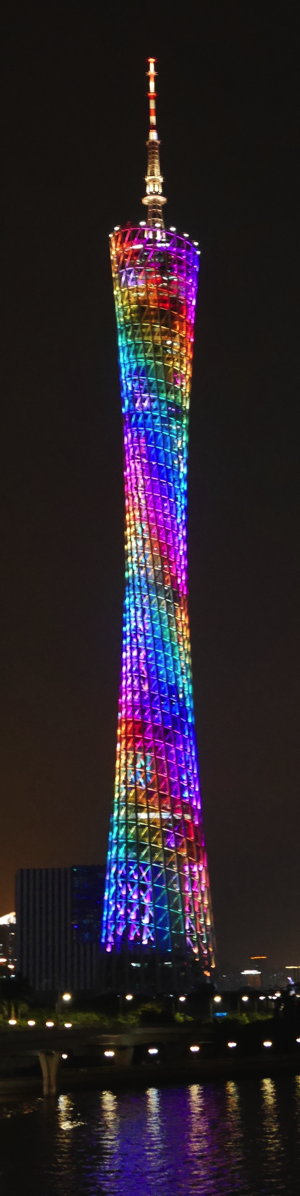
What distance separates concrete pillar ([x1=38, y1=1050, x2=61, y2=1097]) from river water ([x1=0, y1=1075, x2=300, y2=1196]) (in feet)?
1.40

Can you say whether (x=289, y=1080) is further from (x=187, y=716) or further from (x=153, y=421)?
(x=153, y=421)

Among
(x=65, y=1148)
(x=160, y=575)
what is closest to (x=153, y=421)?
(x=160, y=575)

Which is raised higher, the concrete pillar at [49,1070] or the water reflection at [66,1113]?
the concrete pillar at [49,1070]

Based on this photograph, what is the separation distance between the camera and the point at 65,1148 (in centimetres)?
5066

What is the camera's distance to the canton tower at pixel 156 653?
89.8 meters

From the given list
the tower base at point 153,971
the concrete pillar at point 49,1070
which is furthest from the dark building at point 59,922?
the concrete pillar at point 49,1070

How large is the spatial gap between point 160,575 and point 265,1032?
1919 centimetres

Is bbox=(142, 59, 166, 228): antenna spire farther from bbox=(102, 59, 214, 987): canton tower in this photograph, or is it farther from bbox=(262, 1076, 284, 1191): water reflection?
bbox=(262, 1076, 284, 1191): water reflection

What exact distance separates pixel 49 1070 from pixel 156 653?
29346 millimetres

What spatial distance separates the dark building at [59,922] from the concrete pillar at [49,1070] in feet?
273

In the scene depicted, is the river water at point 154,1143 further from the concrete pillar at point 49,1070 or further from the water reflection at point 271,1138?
the concrete pillar at point 49,1070

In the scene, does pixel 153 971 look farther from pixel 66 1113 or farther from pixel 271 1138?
pixel 271 1138

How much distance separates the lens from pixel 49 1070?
62.7 m

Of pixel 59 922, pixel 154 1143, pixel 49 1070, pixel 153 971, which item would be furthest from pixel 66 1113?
pixel 59 922
